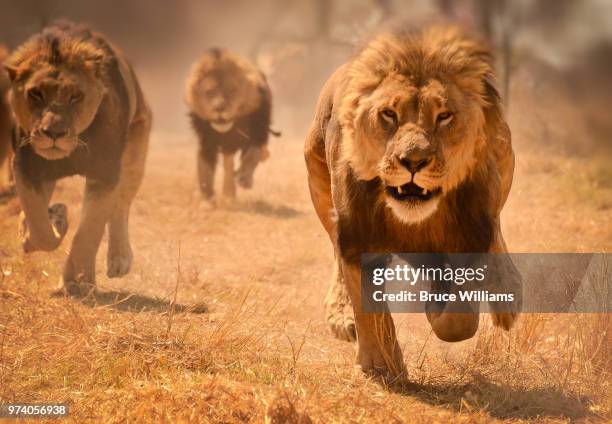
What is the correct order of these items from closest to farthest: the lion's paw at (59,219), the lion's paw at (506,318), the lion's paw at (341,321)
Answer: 1. the lion's paw at (506,318)
2. the lion's paw at (341,321)
3. the lion's paw at (59,219)

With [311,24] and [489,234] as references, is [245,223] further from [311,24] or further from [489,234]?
[311,24]

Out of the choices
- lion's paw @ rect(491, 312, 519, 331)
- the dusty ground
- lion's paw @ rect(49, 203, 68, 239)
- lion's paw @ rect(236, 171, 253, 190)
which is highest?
lion's paw @ rect(49, 203, 68, 239)

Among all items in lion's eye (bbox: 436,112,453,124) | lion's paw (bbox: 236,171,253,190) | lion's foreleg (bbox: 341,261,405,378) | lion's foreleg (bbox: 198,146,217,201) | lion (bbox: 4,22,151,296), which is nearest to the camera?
lion's eye (bbox: 436,112,453,124)

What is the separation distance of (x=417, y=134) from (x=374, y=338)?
895 mm

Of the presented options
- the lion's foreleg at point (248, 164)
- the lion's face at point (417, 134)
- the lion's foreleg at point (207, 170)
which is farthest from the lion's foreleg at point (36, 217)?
the lion's foreleg at point (248, 164)

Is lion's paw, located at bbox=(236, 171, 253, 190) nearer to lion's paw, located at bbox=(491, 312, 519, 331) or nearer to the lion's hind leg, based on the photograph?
the lion's hind leg

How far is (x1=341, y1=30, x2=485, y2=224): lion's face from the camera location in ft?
9.80

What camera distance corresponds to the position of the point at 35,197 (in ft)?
16.6

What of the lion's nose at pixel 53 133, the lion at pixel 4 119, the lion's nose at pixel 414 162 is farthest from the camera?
the lion at pixel 4 119

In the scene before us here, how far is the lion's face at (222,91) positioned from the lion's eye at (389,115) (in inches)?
254

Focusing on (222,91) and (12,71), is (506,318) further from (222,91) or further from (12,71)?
(222,91)

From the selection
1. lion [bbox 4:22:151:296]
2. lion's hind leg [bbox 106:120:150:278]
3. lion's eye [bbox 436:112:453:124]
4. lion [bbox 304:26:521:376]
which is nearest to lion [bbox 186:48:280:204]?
lion's hind leg [bbox 106:120:150:278]

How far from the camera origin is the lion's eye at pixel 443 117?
3.05 metres

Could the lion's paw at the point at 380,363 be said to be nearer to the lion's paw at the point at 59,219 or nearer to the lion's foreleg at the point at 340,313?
the lion's foreleg at the point at 340,313
